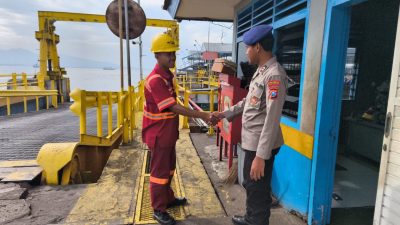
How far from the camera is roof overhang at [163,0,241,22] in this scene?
18.9ft

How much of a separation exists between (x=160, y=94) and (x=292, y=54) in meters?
1.80

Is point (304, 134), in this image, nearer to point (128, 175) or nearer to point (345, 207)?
point (345, 207)

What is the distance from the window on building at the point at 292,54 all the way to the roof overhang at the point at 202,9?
89.5 inches

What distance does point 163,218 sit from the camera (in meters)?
2.91

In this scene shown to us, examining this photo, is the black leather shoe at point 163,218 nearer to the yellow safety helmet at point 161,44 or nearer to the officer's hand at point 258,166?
the officer's hand at point 258,166

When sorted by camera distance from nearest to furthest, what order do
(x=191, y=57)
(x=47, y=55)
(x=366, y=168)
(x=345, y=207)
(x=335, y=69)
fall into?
(x=335, y=69) < (x=345, y=207) < (x=366, y=168) < (x=47, y=55) < (x=191, y=57)

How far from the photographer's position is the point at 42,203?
3.38 m

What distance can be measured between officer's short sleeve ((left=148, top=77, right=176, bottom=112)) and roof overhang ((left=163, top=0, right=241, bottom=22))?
11.1ft

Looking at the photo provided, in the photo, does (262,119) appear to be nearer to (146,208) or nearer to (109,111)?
(146,208)

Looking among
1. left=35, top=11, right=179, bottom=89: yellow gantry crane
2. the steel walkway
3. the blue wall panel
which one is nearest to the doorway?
the blue wall panel

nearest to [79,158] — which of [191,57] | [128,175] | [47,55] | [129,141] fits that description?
[128,175]

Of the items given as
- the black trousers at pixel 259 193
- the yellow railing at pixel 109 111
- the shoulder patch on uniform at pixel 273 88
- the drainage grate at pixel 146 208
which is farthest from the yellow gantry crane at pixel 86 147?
the shoulder patch on uniform at pixel 273 88

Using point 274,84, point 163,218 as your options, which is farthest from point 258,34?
point 163,218

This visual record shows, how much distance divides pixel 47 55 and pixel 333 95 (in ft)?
55.2
